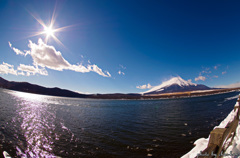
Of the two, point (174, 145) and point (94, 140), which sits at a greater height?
point (174, 145)

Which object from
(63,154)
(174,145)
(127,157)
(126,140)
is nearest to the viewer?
(127,157)

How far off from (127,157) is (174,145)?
4.80m

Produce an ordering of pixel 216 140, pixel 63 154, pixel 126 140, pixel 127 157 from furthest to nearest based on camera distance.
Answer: pixel 126 140 < pixel 63 154 < pixel 127 157 < pixel 216 140

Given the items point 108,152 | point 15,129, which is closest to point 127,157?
point 108,152

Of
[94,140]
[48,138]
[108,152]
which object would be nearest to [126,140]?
[108,152]

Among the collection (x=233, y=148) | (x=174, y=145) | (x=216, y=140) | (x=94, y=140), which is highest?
(x=216, y=140)

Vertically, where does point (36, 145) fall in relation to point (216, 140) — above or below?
below

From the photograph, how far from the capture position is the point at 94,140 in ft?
39.0

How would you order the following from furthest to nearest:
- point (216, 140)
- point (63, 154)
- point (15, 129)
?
point (15, 129) → point (63, 154) → point (216, 140)

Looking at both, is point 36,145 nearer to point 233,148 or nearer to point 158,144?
point 158,144

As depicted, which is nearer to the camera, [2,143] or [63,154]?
[63,154]

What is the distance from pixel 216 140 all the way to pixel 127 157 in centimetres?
688

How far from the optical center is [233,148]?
4.06 meters

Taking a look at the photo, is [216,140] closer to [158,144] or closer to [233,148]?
[233,148]
